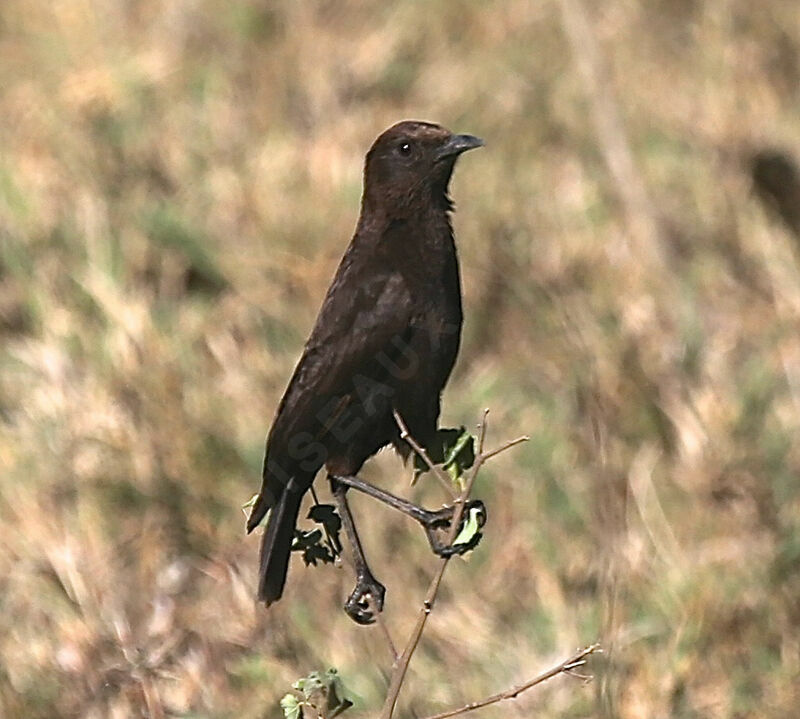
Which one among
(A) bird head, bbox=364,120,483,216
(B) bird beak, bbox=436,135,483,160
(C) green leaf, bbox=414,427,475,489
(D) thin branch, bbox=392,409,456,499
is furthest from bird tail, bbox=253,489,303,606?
(B) bird beak, bbox=436,135,483,160

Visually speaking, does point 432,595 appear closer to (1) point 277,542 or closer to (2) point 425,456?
(2) point 425,456

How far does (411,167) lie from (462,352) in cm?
248

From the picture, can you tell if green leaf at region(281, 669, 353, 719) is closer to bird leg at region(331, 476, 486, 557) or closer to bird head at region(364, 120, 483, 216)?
bird leg at region(331, 476, 486, 557)

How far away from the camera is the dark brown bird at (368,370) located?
128 inches

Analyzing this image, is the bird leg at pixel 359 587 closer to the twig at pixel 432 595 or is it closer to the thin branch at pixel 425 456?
the thin branch at pixel 425 456

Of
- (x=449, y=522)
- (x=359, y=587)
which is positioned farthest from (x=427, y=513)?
(x=359, y=587)

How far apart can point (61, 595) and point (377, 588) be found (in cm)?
140

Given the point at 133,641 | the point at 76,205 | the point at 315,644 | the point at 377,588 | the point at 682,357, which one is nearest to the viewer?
the point at 377,588

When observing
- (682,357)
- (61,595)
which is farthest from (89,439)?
(682,357)

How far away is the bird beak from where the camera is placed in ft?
11.4

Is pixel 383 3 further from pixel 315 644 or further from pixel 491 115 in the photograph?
pixel 315 644

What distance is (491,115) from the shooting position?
734 centimetres

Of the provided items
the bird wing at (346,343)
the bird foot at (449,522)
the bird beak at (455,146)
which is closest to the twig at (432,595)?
the bird foot at (449,522)

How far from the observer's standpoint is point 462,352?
597cm
